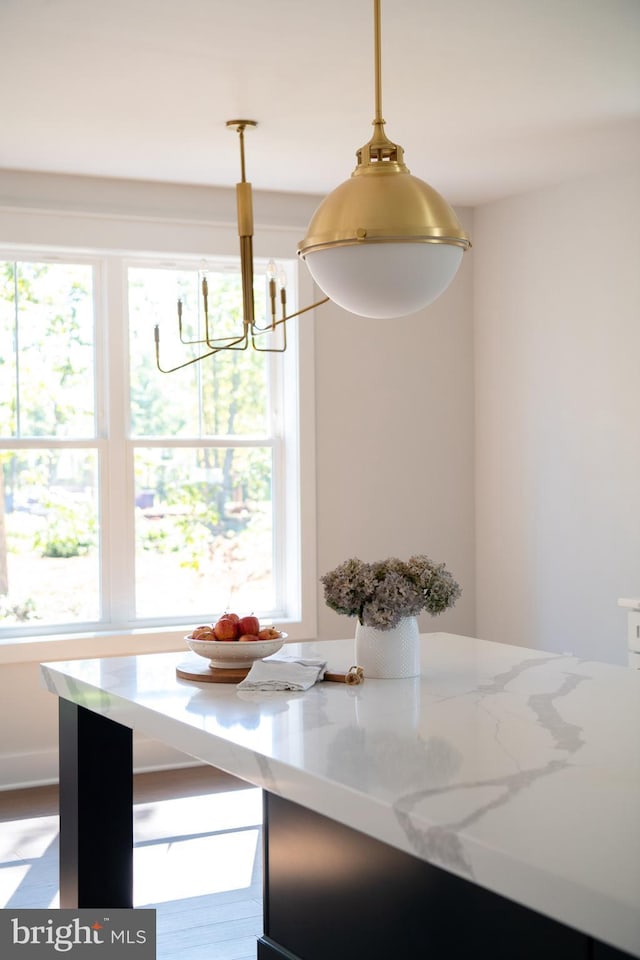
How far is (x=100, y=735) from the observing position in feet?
9.23

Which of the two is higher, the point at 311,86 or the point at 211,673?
the point at 311,86

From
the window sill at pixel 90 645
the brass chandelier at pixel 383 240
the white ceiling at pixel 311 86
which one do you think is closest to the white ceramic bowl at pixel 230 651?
the brass chandelier at pixel 383 240

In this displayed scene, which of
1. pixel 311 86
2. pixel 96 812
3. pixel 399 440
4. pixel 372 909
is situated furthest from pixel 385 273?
pixel 399 440

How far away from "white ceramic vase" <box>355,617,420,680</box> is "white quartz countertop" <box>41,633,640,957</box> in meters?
0.07

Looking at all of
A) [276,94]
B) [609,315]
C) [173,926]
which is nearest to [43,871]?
[173,926]

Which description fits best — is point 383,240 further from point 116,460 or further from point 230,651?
point 116,460

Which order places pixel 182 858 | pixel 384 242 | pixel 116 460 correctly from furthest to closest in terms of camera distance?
pixel 116 460, pixel 182 858, pixel 384 242

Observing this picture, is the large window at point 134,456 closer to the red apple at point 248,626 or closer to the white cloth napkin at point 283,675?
the red apple at point 248,626

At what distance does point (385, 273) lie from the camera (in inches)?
86.3

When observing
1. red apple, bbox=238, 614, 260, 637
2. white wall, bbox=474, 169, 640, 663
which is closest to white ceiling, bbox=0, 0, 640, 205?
white wall, bbox=474, 169, 640, 663

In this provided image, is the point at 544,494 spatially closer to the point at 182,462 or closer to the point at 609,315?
the point at 609,315

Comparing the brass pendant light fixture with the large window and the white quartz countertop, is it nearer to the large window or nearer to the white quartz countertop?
the white quartz countertop

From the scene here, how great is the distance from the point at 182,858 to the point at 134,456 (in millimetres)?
1991

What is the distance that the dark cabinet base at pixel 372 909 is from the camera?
1682 mm
